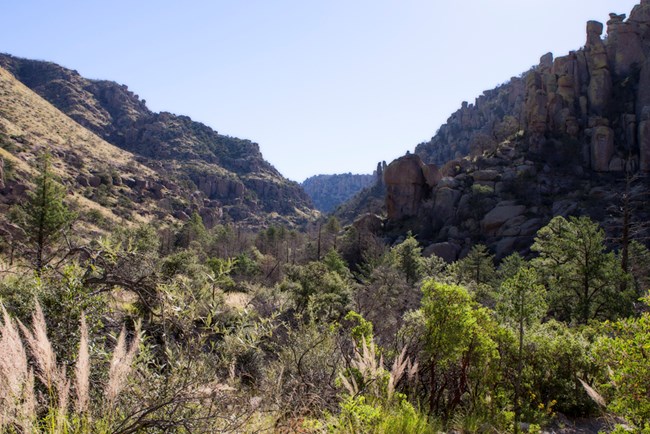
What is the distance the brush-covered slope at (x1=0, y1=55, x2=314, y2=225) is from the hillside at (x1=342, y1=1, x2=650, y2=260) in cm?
6207

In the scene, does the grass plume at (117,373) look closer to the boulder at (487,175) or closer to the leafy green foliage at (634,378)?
the leafy green foliage at (634,378)

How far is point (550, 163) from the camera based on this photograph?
54.1 metres

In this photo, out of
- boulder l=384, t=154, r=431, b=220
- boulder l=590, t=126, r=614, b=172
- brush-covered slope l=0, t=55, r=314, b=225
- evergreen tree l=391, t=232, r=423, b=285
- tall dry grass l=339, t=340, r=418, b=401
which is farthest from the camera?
brush-covered slope l=0, t=55, r=314, b=225

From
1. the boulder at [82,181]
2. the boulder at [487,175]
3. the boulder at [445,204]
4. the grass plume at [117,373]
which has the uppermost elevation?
the boulder at [487,175]

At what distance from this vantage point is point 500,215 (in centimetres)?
4825

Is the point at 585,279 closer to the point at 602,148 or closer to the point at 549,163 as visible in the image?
the point at 549,163

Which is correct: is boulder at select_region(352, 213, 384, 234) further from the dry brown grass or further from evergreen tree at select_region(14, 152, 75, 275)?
the dry brown grass

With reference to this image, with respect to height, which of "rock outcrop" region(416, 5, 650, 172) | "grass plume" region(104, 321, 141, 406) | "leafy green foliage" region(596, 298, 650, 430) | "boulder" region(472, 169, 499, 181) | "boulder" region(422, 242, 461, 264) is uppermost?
"rock outcrop" region(416, 5, 650, 172)

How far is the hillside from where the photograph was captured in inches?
1860

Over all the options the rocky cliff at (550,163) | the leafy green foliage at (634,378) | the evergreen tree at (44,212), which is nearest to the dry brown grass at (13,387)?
the leafy green foliage at (634,378)

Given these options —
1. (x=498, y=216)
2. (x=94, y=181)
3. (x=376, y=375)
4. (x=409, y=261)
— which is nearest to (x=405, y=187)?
(x=498, y=216)

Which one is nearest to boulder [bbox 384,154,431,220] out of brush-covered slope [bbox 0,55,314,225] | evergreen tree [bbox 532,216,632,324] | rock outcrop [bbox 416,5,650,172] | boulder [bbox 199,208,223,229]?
rock outcrop [bbox 416,5,650,172]

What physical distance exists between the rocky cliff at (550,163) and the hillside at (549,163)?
0.13 m

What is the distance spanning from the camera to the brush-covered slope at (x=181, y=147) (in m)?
115
